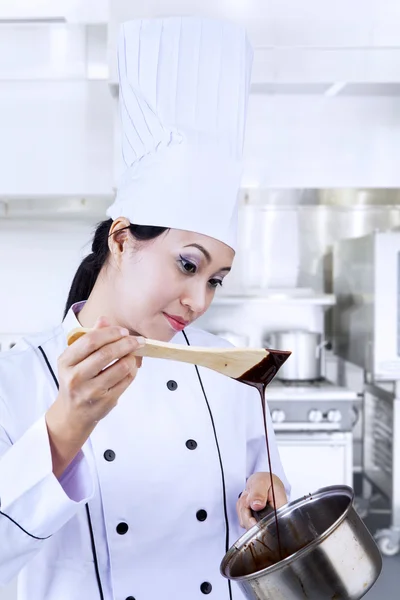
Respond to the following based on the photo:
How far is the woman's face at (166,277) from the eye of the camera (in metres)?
0.95

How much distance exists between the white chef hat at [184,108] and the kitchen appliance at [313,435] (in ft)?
4.87

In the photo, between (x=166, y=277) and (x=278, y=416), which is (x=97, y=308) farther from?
(x=278, y=416)

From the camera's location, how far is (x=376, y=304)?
2498mm

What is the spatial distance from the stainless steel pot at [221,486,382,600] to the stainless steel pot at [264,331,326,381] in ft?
5.58

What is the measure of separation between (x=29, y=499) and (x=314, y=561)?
0.33 m

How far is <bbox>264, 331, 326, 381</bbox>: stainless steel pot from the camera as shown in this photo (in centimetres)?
268

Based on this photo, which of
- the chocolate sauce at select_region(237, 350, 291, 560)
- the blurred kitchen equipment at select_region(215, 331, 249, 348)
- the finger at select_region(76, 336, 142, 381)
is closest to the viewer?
the finger at select_region(76, 336, 142, 381)

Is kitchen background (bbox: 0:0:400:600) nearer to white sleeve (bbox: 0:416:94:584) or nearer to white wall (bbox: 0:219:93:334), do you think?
white wall (bbox: 0:219:93:334)

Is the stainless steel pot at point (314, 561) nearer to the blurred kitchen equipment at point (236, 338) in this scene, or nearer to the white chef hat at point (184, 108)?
the white chef hat at point (184, 108)

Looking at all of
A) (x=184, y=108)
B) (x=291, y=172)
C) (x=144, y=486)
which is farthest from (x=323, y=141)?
(x=144, y=486)

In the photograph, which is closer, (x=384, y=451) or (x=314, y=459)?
(x=314, y=459)

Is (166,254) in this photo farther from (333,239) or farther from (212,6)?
(333,239)

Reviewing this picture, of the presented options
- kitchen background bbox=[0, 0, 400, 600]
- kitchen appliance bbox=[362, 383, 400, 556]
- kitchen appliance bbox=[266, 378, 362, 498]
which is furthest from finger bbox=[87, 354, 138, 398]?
kitchen appliance bbox=[362, 383, 400, 556]

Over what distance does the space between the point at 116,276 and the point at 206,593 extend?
1.66ft
